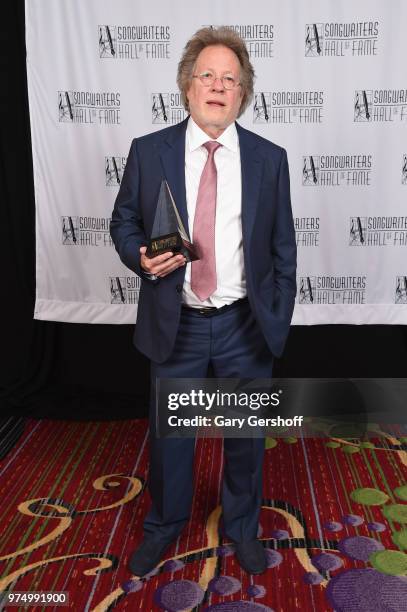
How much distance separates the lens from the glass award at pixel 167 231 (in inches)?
71.9

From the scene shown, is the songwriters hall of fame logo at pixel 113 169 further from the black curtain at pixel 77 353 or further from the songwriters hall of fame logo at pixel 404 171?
the songwriters hall of fame logo at pixel 404 171

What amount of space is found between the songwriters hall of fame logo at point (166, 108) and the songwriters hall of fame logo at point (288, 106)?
1.21 feet

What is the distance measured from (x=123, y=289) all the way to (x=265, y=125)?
3.59 ft

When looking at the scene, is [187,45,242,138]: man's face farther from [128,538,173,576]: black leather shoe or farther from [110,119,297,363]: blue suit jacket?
[128,538,173,576]: black leather shoe

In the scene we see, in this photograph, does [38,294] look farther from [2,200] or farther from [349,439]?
[349,439]

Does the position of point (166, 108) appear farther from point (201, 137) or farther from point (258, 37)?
point (201, 137)

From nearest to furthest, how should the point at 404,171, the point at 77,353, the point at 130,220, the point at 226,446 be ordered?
the point at 130,220 < the point at 226,446 < the point at 404,171 < the point at 77,353

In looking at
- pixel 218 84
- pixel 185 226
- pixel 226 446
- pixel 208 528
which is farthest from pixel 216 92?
pixel 208 528

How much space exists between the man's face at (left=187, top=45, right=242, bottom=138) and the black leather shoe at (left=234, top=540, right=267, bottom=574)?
4.51ft

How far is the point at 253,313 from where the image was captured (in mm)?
2023

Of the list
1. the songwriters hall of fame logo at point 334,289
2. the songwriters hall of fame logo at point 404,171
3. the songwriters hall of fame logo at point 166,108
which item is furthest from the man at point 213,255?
the songwriters hall of fame logo at point 404,171

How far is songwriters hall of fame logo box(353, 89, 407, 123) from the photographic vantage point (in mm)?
3129

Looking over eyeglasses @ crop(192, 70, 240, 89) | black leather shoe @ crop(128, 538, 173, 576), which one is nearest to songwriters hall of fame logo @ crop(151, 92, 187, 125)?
A: eyeglasses @ crop(192, 70, 240, 89)

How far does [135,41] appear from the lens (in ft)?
10.1
